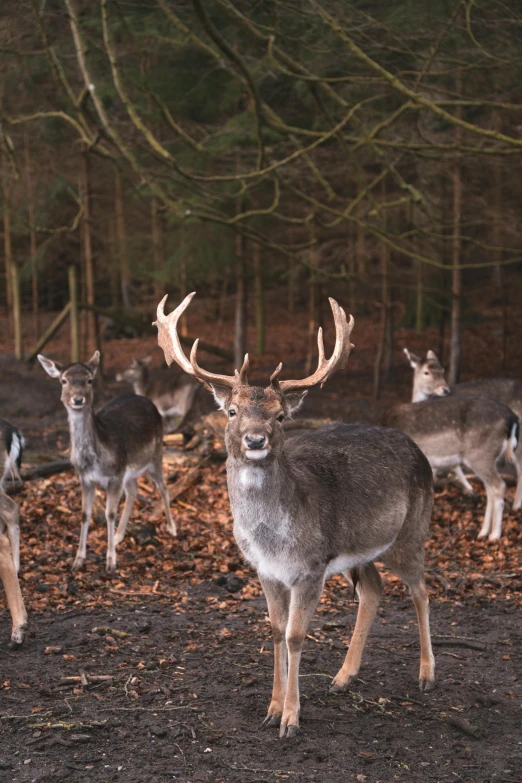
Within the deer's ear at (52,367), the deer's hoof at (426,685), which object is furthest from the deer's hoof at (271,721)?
the deer's ear at (52,367)

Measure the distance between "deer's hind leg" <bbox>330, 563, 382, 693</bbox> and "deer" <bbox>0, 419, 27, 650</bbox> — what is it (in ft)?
7.16

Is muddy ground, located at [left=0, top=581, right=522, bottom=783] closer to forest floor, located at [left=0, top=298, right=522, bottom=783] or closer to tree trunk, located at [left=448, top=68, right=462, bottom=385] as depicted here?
forest floor, located at [left=0, top=298, right=522, bottom=783]

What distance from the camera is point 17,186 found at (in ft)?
67.6

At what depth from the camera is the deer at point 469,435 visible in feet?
34.0

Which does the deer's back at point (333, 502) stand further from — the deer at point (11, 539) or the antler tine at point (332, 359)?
the deer at point (11, 539)

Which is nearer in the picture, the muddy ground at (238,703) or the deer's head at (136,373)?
the muddy ground at (238,703)

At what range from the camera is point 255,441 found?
16.0ft

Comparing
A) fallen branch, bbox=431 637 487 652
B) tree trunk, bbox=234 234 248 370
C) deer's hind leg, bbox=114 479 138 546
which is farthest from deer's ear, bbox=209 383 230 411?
tree trunk, bbox=234 234 248 370

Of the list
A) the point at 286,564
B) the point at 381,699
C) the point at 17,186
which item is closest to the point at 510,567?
the point at 381,699

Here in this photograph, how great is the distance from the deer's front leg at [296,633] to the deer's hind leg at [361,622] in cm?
64

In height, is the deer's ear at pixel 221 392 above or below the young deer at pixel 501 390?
above

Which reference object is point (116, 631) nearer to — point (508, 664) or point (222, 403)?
point (222, 403)

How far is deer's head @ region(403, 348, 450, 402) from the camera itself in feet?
41.9

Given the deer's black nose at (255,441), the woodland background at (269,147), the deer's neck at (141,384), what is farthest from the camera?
the deer's neck at (141,384)
